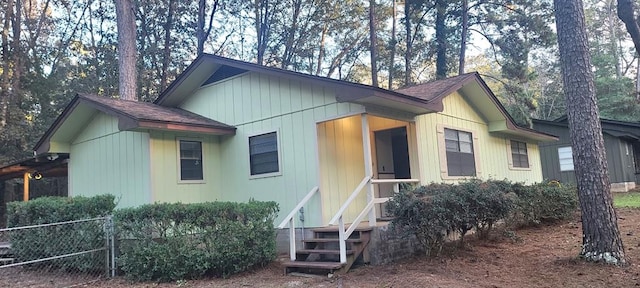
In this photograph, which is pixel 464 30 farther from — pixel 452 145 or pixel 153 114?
pixel 153 114

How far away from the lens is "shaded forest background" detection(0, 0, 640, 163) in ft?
61.2

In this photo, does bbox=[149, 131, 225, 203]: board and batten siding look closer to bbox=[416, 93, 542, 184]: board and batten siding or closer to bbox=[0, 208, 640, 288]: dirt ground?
bbox=[0, 208, 640, 288]: dirt ground

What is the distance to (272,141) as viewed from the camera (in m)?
9.09

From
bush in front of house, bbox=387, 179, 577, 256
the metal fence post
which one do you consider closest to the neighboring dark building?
bush in front of house, bbox=387, 179, 577, 256

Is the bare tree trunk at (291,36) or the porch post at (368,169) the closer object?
the porch post at (368,169)

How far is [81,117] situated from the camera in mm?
10188

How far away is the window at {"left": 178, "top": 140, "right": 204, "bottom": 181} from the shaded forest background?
1177cm

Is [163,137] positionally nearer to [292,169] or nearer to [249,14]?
[292,169]

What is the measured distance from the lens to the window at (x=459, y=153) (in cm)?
1010

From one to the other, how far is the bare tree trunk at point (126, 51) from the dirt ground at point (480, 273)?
8.15m

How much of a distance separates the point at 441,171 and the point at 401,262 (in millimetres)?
3286

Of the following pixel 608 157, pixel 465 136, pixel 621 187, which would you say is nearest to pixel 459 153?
pixel 465 136

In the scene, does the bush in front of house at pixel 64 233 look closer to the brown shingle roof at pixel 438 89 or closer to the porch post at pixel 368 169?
the porch post at pixel 368 169

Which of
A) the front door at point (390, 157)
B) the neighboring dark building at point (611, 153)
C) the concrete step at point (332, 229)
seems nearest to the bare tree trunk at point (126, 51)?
the front door at point (390, 157)
